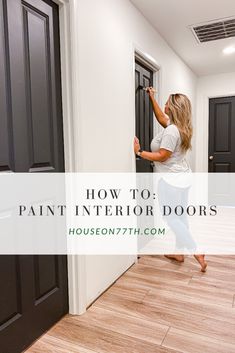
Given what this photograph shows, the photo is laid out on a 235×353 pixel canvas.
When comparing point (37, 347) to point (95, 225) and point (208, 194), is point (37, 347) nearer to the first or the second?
point (95, 225)

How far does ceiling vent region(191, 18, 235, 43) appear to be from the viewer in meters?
2.91

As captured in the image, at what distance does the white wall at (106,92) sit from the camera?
5.95 feet

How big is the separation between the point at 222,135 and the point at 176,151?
3.00 metres

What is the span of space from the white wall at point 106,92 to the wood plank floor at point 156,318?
0.20 meters

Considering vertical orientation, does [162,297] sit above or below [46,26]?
below

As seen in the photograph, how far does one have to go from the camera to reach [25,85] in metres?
1.43

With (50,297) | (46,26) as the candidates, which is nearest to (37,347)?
(50,297)

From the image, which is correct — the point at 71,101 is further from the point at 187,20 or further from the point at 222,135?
the point at 222,135

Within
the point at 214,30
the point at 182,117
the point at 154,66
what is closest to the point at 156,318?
the point at 182,117

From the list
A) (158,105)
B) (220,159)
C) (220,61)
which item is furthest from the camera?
(220,159)

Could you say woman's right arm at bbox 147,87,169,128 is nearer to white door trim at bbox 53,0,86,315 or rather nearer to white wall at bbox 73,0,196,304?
white wall at bbox 73,0,196,304

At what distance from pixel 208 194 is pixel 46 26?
433 centimetres

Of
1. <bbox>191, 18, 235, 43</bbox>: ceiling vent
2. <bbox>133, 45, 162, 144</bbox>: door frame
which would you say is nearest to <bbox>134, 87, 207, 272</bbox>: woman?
<bbox>133, 45, 162, 144</bbox>: door frame

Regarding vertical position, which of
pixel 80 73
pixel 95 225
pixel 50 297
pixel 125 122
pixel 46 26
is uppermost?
pixel 46 26
